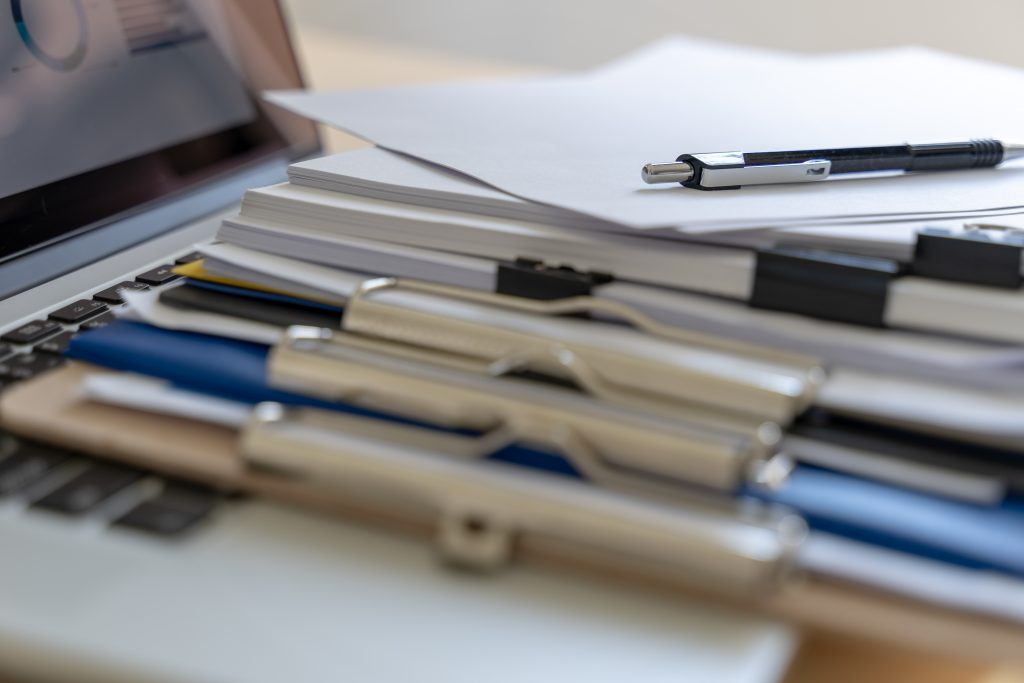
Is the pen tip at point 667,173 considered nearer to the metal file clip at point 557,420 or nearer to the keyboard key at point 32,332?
the metal file clip at point 557,420

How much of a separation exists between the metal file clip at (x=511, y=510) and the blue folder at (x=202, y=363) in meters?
0.01

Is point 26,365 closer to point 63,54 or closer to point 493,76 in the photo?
point 63,54

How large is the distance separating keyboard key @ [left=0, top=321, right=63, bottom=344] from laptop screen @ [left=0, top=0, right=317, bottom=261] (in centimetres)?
6

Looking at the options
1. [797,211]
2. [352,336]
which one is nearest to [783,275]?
[797,211]

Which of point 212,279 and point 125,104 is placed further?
point 125,104

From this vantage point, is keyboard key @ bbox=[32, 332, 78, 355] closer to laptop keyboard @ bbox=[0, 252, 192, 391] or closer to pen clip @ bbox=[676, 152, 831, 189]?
laptop keyboard @ bbox=[0, 252, 192, 391]

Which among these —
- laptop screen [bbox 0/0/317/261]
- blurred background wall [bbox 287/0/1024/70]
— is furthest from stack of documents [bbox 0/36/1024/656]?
blurred background wall [bbox 287/0/1024/70]

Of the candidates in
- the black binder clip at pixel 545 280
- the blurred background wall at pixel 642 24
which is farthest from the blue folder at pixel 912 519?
the blurred background wall at pixel 642 24

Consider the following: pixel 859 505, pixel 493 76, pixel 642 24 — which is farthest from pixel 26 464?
pixel 642 24

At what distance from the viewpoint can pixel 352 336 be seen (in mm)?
413

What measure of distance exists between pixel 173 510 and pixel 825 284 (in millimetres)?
237

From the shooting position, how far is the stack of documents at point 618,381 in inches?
12.8

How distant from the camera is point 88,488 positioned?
0.36 m

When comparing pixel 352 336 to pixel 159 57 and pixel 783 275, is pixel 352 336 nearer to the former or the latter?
pixel 783 275
